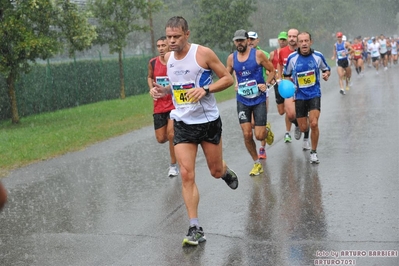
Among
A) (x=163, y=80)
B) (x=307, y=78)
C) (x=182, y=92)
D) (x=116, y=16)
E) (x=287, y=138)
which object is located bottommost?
(x=287, y=138)

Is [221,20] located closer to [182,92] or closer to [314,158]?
[314,158]

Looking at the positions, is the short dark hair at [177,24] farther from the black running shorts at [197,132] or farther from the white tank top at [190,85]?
the black running shorts at [197,132]

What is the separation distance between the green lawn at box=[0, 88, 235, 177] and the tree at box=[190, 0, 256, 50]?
49.7 ft

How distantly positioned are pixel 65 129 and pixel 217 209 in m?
10.1

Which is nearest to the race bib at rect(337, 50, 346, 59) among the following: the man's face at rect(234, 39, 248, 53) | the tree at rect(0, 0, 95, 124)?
the tree at rect(0, 0, 95, 124)

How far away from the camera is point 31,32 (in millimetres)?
18297

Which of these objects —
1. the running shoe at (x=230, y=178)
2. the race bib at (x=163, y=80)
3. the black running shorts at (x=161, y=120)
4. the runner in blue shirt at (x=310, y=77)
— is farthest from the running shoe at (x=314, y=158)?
the running shoe at (x=230, y=178)

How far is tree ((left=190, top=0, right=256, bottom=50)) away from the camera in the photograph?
3941 cm

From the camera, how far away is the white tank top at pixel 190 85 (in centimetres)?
639

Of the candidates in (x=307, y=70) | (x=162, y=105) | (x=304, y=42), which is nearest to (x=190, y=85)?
(x=162, y=105)

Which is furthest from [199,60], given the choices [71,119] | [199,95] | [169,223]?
[71,119]

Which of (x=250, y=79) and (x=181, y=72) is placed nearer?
(x=181, y=72)

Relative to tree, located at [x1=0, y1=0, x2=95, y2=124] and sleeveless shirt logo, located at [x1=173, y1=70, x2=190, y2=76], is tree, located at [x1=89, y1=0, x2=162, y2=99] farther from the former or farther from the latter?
sleeveless shirt logo, located at [x1=173, y1=70, x2=190, y2=76]

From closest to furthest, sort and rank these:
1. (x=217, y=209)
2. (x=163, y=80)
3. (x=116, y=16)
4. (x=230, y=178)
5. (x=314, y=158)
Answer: (x=230, y=178)
(x=217, y=209)
(x=163, y=80)
(x=314, y=158)
(x=116, y=16)
